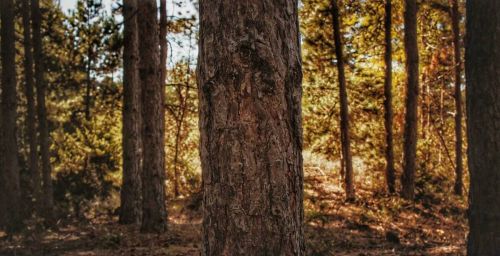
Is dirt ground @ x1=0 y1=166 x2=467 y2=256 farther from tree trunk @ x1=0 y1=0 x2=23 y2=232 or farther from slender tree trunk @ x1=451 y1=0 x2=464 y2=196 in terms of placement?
slender tree trunk @ x1=451 y1=0 x2=464 y2=196

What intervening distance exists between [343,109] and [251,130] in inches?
563

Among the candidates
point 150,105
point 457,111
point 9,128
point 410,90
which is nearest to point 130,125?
point 150,105

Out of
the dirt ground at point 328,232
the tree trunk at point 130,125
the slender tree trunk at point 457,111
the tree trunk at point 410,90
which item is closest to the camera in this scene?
the dirt ground at point 328,232

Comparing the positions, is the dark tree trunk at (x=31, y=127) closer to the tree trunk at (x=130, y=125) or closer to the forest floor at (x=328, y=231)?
the forest floor at (x=328, y=231)

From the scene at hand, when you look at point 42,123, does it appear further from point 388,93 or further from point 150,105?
point 388,93

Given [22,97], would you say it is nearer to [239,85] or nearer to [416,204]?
[416,204]

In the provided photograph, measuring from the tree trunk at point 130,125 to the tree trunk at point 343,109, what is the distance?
22.8ft

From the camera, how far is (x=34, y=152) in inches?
561

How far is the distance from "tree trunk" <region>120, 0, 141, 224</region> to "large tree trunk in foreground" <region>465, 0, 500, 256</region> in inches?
369

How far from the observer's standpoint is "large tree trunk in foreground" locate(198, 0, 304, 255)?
2408 millimetres

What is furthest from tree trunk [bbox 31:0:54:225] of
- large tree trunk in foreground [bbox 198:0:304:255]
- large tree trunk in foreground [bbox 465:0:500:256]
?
large tree trunk in foreground [bbox 198:0:304:255]

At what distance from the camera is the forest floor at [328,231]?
32.9 feet

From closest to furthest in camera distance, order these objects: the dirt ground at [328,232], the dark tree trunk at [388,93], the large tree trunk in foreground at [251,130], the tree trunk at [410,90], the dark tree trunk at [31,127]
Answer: the large tree trunk in foreground at [251,130], the dirt ground at [328,232], the dark tree trunk at [31,127], the tree trunk at [410,90], the dark tree trunk at [388,93]

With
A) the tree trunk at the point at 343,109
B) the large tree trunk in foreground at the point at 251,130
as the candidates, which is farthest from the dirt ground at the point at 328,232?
the large tree trunk in foreground at the point at 251,130
